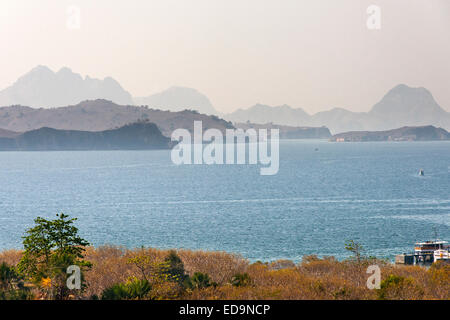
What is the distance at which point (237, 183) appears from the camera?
5197 inches

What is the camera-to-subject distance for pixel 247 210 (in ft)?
280

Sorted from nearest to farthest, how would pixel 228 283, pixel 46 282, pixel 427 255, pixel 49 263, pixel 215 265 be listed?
pixel 46 282 → pixel 49 263 → pixel 228 283 → pixel 215 265 → pixel 427 255

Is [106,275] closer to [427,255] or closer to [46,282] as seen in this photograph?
[46,282]

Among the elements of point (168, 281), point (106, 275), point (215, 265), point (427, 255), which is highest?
point (168, 281)

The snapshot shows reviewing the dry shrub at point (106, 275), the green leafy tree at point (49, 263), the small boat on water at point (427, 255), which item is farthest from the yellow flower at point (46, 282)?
the small boat on water at point (427, 255)

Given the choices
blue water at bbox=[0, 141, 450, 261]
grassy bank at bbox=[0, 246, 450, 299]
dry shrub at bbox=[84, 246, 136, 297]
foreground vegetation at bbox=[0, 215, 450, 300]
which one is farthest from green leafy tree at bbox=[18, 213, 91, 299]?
blue water at bbox=[0, 141, 450, 261]

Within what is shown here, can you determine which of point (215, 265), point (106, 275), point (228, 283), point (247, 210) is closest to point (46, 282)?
point (106, 275)

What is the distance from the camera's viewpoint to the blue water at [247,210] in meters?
60.7

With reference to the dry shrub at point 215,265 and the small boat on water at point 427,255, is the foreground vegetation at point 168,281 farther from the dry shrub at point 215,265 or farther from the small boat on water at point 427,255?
the small boat on water at point 427,255

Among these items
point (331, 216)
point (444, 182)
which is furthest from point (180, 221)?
point (444, 182)

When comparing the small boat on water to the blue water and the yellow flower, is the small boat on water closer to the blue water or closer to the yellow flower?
the blue water

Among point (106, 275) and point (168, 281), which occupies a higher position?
point (168, 281)

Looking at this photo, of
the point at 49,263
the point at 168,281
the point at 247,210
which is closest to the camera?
the point at 49,263

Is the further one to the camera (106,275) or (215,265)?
(215,265)
